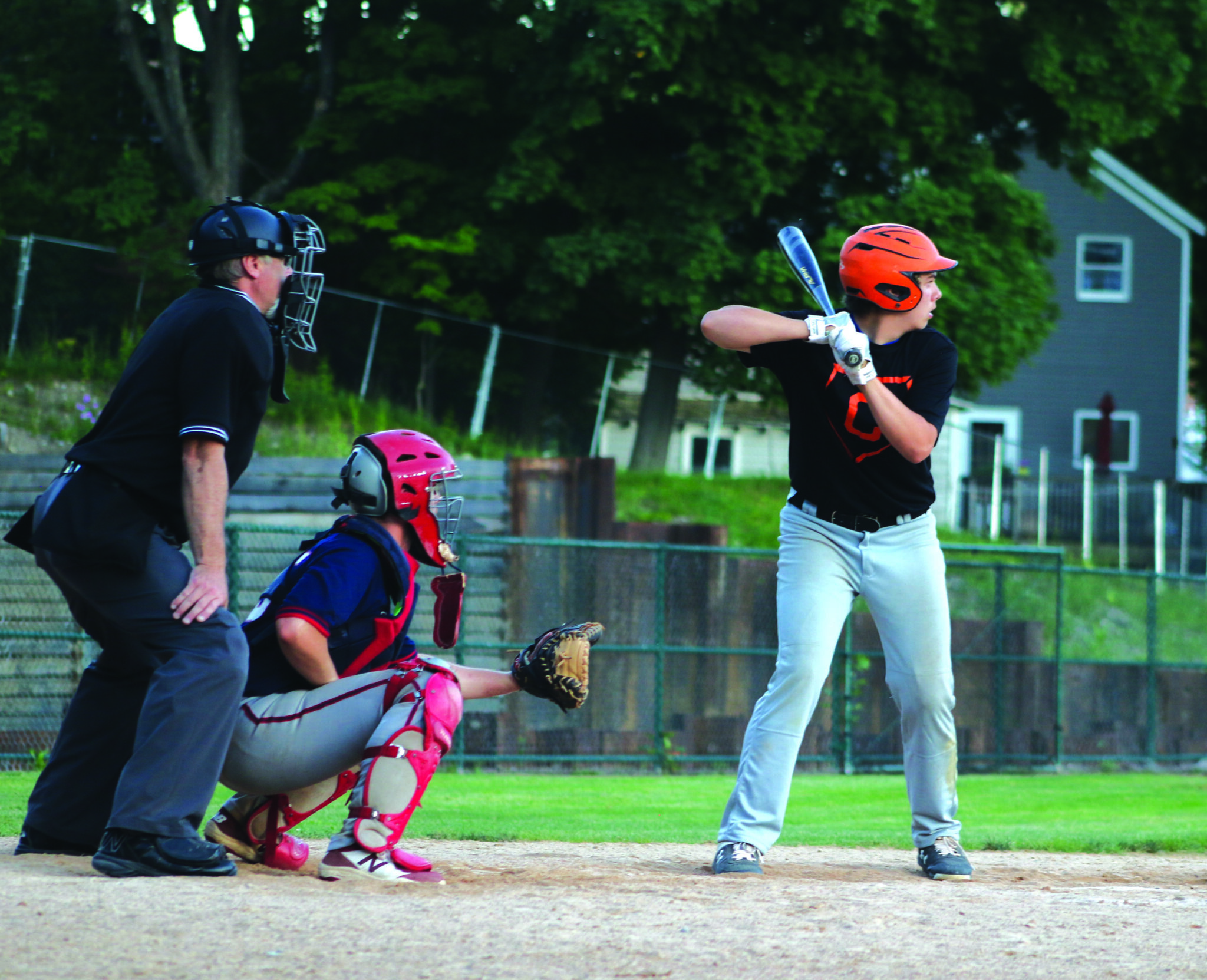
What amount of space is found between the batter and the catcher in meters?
Result: 0.83

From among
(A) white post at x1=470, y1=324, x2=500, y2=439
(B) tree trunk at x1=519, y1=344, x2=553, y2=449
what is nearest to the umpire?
(A) white post at x1=470, y1=324, x2=500, y2=439

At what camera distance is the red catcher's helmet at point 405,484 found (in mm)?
4906

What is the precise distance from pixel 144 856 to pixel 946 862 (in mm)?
2788

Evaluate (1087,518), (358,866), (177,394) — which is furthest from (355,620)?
(1087,518)

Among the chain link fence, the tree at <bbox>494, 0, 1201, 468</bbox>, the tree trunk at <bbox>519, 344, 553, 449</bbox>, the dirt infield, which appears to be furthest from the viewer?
the tree at <bbox>494, 0, 1201, 468</bbox>

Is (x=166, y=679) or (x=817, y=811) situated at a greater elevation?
(x=166, y=679)

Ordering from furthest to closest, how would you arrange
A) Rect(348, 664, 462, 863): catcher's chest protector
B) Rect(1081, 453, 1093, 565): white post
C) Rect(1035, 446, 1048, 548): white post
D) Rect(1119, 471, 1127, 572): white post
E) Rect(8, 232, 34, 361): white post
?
1. Rect(1119, 471, 1127, 572): white post
2. Rect(1081, 453, 1093, 565): white post
3. Rect(1035, 446, 1048, 548): white post
4. Rect(8, 232, 34, 361): white post
5. Rect(348, 664, 462, 863): catcher's chest protector

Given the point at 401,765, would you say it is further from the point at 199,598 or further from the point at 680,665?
the point at 680,665

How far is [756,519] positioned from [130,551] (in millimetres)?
15972

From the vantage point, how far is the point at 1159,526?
27172 mm

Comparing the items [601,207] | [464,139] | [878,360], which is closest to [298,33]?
[464,139]

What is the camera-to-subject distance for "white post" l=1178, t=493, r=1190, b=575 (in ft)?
92.0

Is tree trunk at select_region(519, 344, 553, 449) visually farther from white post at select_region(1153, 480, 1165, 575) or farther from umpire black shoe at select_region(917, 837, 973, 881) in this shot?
umpire black shoe at select_region(917, 837, 973, 881)

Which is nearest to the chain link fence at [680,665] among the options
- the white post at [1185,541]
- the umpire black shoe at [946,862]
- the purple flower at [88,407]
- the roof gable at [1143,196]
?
the purple flower at [88,407]
